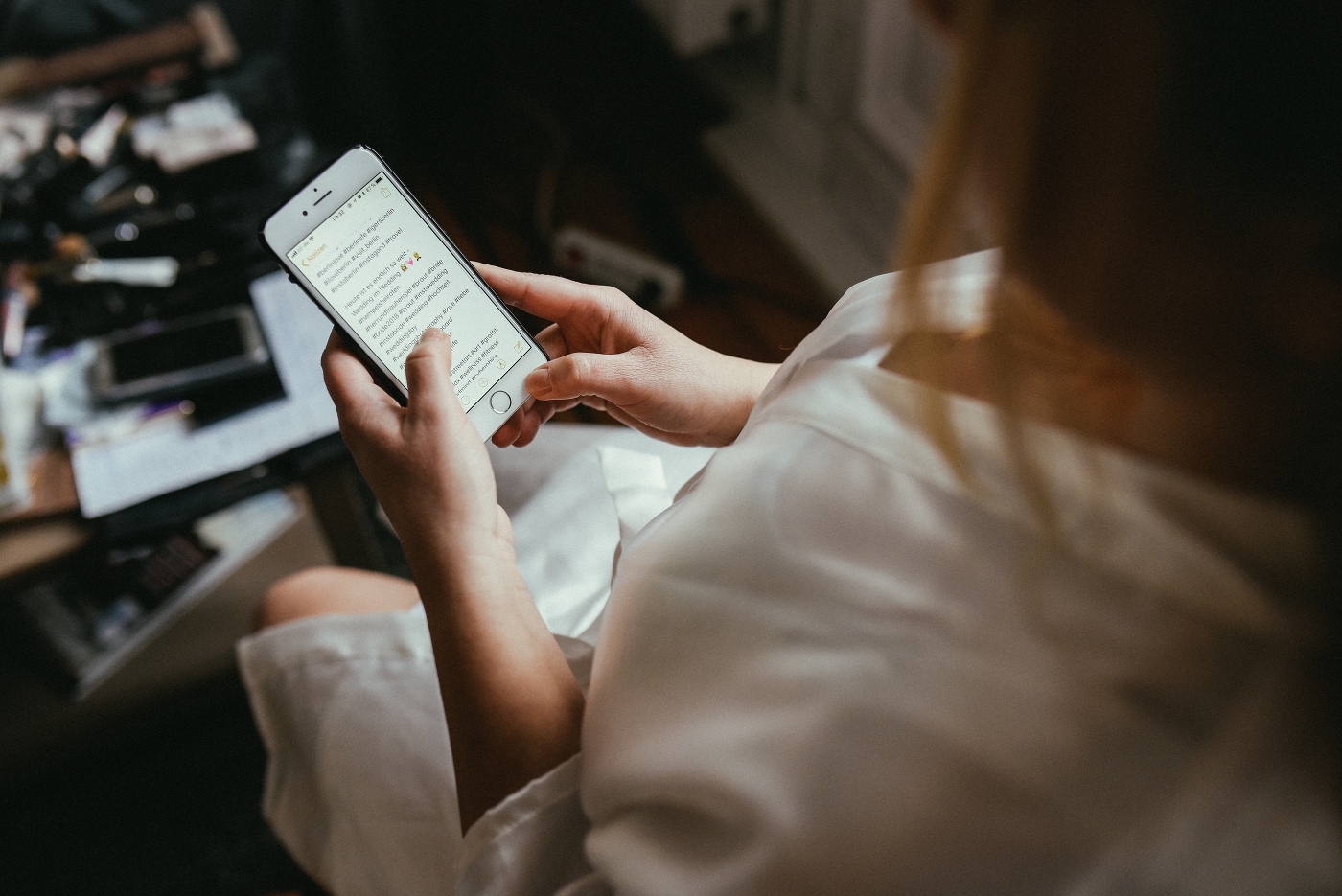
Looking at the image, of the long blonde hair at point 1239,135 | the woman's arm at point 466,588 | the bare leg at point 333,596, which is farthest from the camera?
the bare leg at point 333,596

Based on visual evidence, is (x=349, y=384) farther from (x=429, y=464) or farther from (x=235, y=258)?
(x=235, y=258)

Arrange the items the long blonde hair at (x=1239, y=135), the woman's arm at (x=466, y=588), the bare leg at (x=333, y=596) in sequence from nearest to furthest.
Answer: the long blonde hair at (x=1239, y=135), the woman's arm at (x=466, y=588), the bare leg at (x=333, y=596)

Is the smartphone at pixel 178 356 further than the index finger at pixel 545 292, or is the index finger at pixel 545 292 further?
the smartphone at pixel 178 356

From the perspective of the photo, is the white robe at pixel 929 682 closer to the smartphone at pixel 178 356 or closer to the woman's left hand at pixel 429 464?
the woman's left hand at pixel 429 464

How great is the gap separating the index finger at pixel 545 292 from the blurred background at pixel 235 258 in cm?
4

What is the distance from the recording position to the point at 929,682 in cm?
38

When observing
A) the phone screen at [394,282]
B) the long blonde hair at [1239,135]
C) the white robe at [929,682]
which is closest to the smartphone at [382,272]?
the phone screen at [394,282]

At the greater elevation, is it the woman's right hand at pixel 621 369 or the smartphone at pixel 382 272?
the smartphone at pixel 382 272

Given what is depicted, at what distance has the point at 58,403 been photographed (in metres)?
0.84

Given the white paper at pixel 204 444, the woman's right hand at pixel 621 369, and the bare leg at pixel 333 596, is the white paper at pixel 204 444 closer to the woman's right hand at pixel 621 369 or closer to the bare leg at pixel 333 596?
the bare leg at pixel 333 596

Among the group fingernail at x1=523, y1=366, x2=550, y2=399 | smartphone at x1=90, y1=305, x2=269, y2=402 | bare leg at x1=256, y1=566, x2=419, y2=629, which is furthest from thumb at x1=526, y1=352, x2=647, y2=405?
smartphone at x1=90, y1=305, x2=269, y2=402

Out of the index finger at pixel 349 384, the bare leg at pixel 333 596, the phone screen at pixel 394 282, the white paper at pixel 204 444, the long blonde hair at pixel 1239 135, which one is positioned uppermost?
the long blonde hair at pixel 1239 135

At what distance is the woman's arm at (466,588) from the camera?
512 mm

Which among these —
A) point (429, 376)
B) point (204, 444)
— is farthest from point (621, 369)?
point (204, 444)
